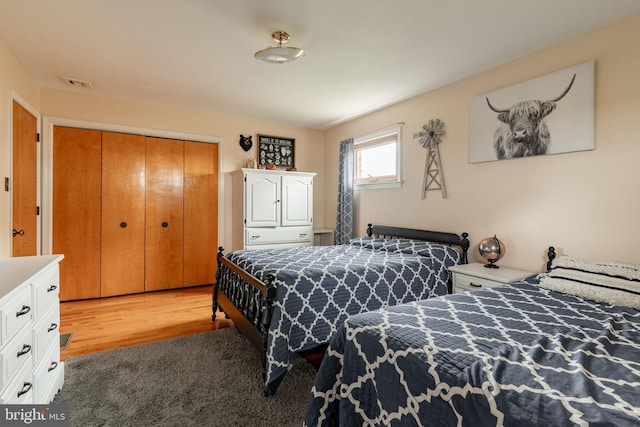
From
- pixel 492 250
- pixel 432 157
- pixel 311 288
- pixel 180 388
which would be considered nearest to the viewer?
pixel 180 388

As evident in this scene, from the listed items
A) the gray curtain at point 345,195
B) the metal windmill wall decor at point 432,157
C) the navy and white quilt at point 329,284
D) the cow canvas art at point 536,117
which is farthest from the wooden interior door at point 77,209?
the cow canvas art at point 536,117

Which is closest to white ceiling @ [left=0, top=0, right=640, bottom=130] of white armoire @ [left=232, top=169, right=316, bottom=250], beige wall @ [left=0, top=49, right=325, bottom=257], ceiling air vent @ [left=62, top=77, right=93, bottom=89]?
ceiling air vent @ [left=62, top=77, right=93, bottom=89]

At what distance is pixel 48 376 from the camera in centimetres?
183

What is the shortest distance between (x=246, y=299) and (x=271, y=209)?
81.1 inches

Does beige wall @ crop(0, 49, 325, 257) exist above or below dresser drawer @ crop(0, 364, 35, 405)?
above

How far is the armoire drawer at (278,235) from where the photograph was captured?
434 cm

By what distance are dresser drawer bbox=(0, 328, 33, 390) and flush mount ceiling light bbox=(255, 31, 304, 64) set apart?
2.20 meters

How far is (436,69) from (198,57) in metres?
2.18

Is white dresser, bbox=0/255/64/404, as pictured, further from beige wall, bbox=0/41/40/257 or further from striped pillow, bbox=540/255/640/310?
striped pillow, bbox=540/255/640/310

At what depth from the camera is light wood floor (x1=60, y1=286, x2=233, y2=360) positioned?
2.84 meters

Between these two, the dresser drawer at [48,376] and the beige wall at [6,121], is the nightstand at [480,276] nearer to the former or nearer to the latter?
the dresser drawer at [48,376]

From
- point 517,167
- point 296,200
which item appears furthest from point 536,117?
point 296,200

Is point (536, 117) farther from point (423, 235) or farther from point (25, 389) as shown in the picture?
point (25, 389)

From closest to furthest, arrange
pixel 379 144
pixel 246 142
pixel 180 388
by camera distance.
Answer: pixel 180 388, pixel 379 144, pixel 246 142
